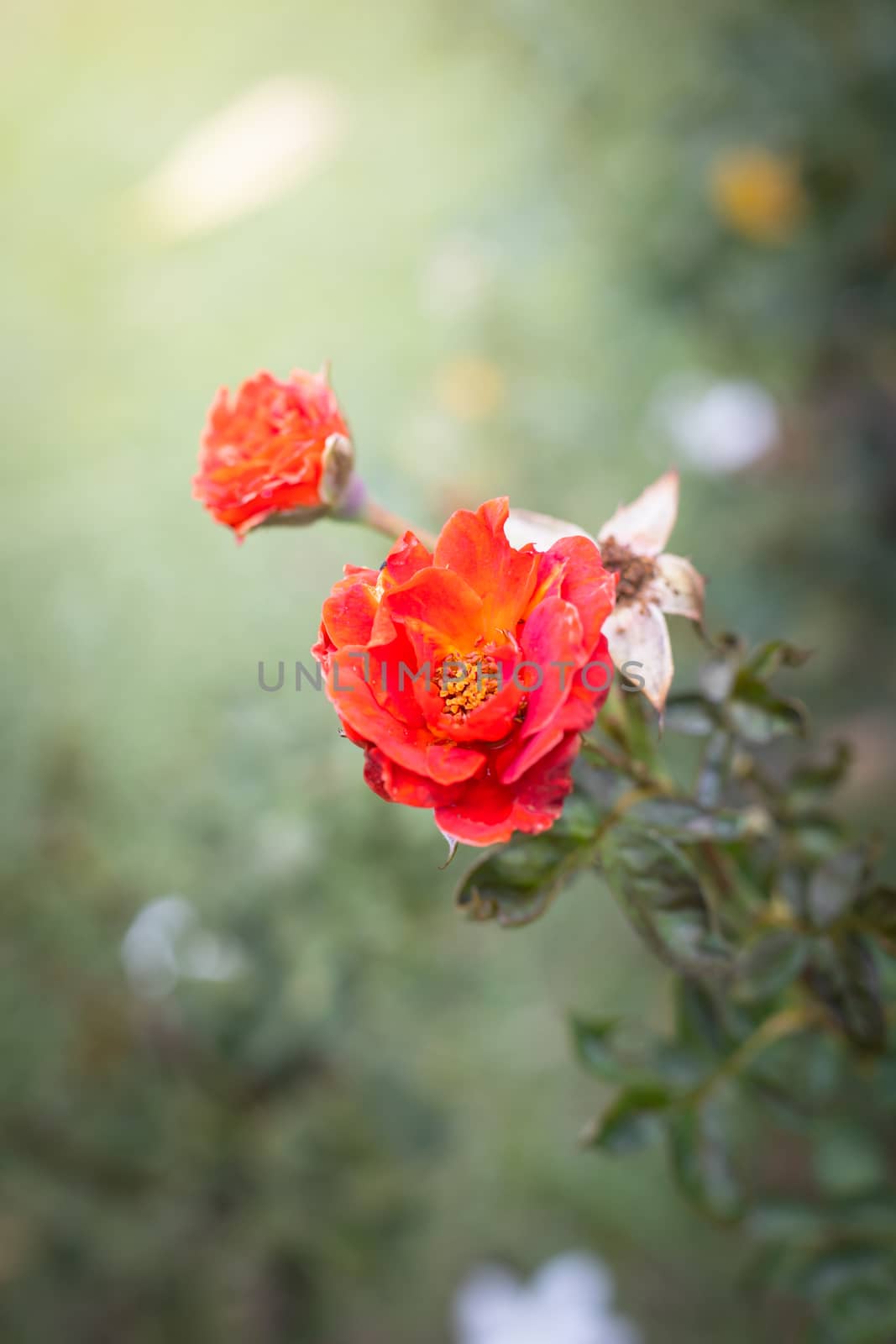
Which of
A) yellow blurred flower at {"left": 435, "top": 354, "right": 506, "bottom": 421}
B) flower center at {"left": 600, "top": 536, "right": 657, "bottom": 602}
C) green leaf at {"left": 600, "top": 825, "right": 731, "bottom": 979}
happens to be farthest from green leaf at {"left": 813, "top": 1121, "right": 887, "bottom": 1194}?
yellow blurred flower at {"left": 435, "top": 354, "right": 506, "bottom": 421}

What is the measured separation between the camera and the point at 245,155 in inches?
90.7

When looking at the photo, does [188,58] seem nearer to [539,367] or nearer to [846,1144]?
[539,367]

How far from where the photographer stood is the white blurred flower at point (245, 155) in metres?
2.25

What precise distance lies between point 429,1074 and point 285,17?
2.32 m

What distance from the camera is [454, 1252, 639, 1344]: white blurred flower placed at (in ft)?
3.66

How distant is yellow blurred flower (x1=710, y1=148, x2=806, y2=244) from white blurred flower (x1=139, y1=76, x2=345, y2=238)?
961mm

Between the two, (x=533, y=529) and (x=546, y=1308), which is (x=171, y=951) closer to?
(x=546, y=1308)

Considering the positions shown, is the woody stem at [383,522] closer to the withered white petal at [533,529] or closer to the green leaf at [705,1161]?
the withered white petal at [533,529]

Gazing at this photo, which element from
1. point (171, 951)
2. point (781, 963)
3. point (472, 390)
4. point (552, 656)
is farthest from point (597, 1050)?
point (472, 390)

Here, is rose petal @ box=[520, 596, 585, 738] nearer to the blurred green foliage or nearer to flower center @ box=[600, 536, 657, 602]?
flower center @ box=[600, 536, 657, 602]

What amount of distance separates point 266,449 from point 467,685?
0.50ft

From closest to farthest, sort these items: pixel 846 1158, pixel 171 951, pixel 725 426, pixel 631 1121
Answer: pixel 631 1121 → pixel 846 1158 → pixel 171 951 → pixel 725 426

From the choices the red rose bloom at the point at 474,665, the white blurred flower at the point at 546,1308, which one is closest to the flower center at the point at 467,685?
the red rose bloom at the point at 474,665

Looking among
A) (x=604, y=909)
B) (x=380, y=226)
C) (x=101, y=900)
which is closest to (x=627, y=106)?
(x=380, y=226)
